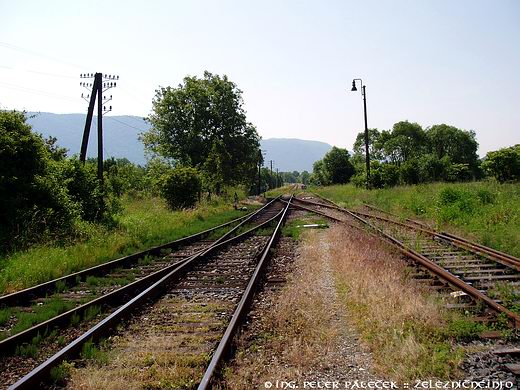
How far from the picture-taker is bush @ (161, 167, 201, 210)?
80.9ft

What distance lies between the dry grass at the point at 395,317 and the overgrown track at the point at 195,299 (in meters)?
1.63

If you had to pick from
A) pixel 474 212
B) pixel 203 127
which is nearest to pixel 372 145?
pixel 203 127

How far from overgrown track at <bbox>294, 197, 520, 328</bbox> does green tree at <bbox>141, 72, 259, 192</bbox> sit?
3163cm

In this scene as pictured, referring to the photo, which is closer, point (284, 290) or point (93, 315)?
point (93, 315)

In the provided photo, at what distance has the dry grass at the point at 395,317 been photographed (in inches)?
163

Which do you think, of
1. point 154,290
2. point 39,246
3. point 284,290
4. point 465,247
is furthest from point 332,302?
point 39,246

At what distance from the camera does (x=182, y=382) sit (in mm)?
3947

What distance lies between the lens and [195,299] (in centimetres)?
690

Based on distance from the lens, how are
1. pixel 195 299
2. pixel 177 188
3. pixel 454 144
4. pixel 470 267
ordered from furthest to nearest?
pixel 454 144
pixel 177 188
pixel 470 267
pixel 195 299

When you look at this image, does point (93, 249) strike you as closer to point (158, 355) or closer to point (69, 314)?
point (69, 314)

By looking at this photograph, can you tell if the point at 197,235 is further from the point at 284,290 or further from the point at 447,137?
the point at 447,137

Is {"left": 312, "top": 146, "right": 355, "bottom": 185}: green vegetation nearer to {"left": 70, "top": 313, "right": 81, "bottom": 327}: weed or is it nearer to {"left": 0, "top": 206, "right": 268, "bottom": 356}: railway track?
{"left": 0, "top": 206, "right": 268, "bottom": 356}: railway track

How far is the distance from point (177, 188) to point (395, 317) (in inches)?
814

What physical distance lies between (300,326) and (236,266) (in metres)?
4.25
